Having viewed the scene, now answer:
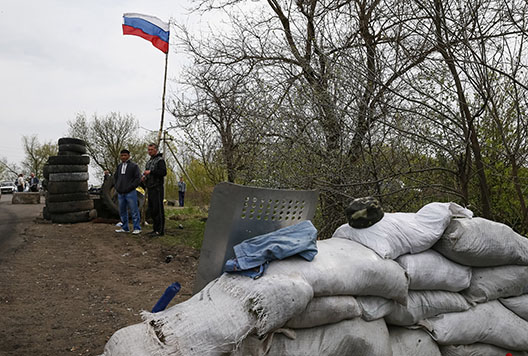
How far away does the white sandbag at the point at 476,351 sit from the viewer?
230 centimetres

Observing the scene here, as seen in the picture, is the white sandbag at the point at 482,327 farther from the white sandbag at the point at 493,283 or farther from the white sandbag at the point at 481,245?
the white sandbag at the point at 481,245

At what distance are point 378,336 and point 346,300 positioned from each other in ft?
0.77

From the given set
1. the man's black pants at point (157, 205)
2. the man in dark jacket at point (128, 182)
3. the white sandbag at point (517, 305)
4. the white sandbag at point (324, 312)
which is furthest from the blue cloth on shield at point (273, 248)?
the man in dark jacket at point (128, 182)

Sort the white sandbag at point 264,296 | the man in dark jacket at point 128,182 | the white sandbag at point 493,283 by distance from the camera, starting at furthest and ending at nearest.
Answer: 1. the man in dark jacket at point 128,182
2. the white sandbag at point 493,283
3. the white sandbag at point 264,296

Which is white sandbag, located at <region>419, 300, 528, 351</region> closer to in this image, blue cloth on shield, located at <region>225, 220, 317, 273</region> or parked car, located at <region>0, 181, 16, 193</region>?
blue cloth on shield, located at <region>225, 220, 317, 273</region>

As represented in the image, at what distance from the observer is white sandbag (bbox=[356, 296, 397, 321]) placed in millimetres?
2008

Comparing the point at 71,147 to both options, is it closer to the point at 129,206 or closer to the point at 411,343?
the point at 129,206

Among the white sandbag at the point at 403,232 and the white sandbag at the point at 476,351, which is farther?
the white sandbag at the point at 476,351

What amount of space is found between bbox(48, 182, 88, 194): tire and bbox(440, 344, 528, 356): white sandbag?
26.6ft

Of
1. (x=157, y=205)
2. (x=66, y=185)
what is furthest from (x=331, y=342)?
(x=66, y=185)

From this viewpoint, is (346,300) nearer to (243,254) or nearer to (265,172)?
(243,254)

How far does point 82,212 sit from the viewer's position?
8.82 m

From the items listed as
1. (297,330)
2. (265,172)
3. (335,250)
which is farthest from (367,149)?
(297,330)

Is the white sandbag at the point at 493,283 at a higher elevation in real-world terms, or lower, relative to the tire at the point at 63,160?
lower
